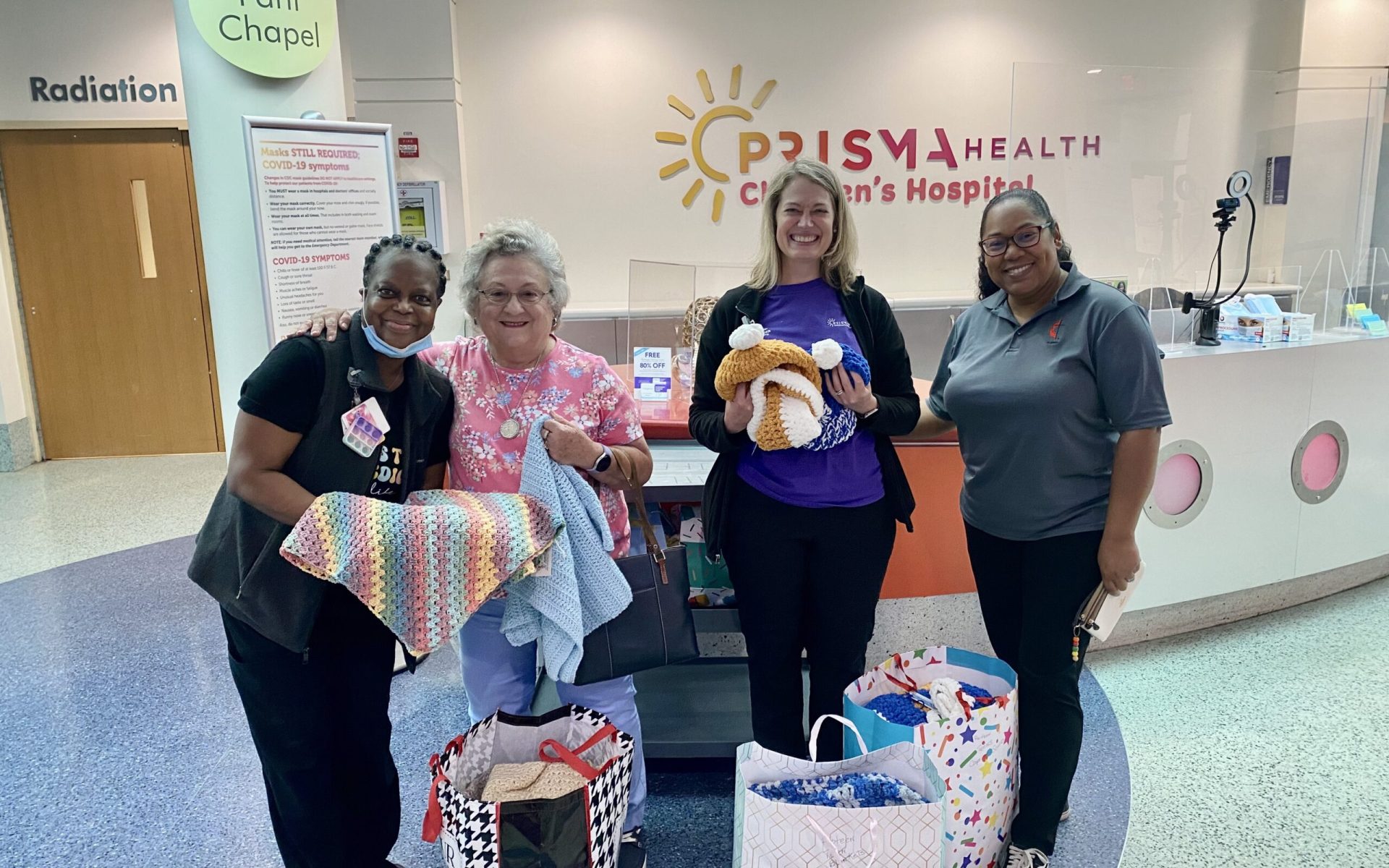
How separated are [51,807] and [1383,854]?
11.0ft

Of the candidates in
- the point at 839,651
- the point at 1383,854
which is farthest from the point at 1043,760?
the point at 1383,854

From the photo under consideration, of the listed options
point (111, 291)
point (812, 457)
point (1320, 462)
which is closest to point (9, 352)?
point (111, 291)

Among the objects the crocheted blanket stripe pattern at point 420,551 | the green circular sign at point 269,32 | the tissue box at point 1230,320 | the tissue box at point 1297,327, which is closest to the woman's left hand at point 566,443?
the crocheted blanket stripe pattern at point 420,551

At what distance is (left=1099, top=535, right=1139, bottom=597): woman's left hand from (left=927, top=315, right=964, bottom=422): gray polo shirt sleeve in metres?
0.45

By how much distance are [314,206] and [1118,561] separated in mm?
2390

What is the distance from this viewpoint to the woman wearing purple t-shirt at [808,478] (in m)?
1.82

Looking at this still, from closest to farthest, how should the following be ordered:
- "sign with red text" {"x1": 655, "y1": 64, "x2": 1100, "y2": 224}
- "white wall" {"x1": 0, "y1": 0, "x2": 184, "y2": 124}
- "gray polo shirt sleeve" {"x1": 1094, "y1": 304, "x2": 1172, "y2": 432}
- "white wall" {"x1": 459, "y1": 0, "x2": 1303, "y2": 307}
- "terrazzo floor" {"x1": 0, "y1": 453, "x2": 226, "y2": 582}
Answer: "gray polo shirt sleeve" {"x1": 1094, "y1": 304, "x2": 1172, "y2": 432}, "terrazzo floor" {"x1": 0, "y1": 453, "x2": 226, "y2": 582}, "white wall" {"x1": 0, "y1": 0, "x2": 184, "y2": 124}, "white wall" {"x1": 459, "y1": 0, "x2": 1303, "y2": 307}, "sign with red text" {"x1": 655, "y1": 64, "x2": 1100, "y2": 224}

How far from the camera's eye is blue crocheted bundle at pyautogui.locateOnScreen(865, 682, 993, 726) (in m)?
1.80

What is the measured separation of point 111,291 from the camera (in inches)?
229

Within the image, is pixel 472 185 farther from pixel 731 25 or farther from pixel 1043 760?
pixel 1043 760

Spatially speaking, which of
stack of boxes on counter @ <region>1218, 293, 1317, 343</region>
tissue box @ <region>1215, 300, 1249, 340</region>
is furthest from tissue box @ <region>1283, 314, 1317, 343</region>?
tissue box @ <region>1215, 300, 1249, 340</region>

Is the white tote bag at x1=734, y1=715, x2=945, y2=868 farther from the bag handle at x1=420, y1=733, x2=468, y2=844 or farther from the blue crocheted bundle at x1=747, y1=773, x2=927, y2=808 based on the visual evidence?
the bag handle at x1=420, y1=733, x2=468, y2=844

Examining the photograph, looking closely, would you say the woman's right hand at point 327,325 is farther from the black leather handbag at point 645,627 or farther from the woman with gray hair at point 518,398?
the black leather handbag at point 645,627

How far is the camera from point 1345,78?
4.25m
